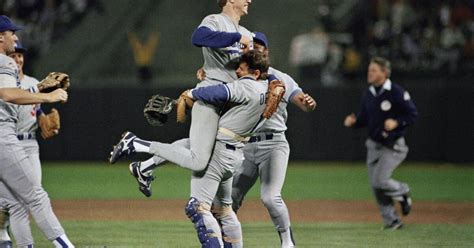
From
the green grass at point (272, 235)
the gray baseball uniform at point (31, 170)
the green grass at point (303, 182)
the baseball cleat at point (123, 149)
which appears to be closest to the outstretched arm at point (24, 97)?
the gray baseball uniform at point (31, 170)

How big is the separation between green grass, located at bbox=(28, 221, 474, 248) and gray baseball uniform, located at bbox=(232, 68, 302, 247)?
895mm

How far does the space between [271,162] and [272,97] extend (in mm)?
1455

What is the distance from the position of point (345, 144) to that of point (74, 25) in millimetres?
6663

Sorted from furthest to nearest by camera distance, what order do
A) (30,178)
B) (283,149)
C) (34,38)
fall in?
(34,38) → (283,149) → (30,178)

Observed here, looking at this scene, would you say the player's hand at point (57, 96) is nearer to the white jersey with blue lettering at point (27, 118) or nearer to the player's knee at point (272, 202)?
the white jersey with blue lettering at point (27, 118)

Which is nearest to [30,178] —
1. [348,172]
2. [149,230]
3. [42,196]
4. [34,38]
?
[42,196]

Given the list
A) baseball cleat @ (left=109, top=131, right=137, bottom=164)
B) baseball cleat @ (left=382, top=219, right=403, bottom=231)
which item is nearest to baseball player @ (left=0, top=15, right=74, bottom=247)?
baseball cleat @ (left=109, top=131, right=137, bottom=164)

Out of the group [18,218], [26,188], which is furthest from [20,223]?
[26,188]

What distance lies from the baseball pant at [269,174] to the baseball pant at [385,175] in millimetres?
2609

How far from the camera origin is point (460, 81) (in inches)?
743

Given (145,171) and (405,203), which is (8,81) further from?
(405,203)

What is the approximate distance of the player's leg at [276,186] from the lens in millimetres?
8914

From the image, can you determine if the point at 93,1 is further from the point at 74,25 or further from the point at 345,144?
the point at 345,144

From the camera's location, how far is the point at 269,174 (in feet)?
29.8
